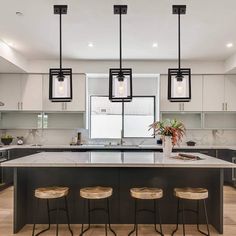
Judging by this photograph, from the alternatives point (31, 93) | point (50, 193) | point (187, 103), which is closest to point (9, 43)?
point (31, 93)

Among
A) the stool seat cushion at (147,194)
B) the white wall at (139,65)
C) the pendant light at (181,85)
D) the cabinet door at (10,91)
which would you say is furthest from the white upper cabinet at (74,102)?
the stool seat cushion at (147,194)

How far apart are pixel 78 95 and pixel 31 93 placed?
111cm

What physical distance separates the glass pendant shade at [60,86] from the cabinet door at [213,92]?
3.68 meters

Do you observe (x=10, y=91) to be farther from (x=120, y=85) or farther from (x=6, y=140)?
(x=120, y=85)

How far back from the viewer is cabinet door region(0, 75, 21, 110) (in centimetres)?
595

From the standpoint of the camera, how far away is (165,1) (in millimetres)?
3178

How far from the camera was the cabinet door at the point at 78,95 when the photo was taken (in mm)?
5961

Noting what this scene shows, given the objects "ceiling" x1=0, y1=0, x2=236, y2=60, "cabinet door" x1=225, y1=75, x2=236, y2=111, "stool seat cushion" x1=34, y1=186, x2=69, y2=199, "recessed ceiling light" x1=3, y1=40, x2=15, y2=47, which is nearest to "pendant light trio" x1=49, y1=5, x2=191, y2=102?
"ceiling" x1=0, y1=0, x2=236, y2=60

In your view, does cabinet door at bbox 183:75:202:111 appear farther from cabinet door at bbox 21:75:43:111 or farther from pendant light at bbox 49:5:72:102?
cabinet door at bbox 21:75:43:111

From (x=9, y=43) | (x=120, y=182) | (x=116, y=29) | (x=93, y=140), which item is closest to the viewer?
(x=120, y=182)

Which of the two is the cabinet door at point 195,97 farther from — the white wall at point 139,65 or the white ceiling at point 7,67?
the white ceiling at point 7,67

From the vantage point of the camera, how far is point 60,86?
11.6 ft

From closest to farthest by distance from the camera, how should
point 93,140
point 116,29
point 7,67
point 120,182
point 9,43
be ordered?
point 120,182 → point 116,29 → point 9,43 → point 7,67 → point 93,140

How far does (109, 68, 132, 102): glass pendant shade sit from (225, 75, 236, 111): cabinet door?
3.46 m
